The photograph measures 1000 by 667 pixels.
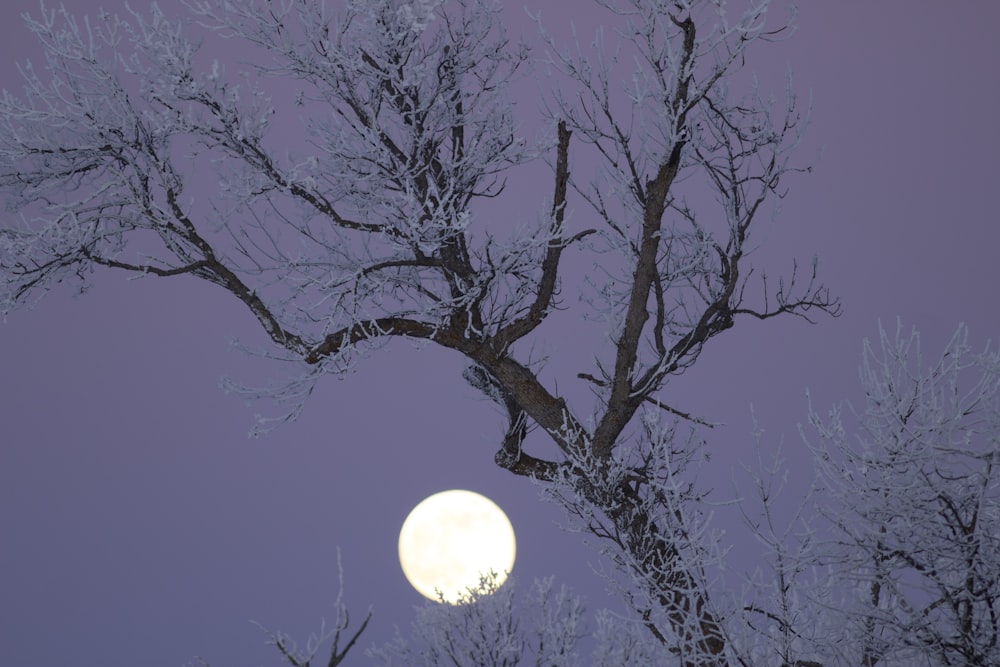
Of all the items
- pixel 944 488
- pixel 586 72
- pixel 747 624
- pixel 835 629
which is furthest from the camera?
pixel 586 72

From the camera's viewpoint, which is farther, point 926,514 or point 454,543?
point 454,543

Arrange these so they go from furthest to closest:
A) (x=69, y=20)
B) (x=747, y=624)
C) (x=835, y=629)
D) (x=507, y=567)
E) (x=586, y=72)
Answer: (x=507, y=567), (x=586, y=72), (x=69, y=20), (x=747, y=624), (x=835, y=629)

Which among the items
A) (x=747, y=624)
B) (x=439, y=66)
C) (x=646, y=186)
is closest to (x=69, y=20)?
(x=439, y=66)

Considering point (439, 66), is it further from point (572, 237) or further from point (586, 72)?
point (572, 237)

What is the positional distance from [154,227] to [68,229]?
25.1 inches

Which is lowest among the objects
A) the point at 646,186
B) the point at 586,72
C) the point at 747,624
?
the point at 747,624

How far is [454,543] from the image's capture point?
40.1 feet

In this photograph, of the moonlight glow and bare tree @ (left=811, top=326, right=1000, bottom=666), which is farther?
the moonlight glow

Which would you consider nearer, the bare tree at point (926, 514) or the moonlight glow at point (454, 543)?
the bare tree at point (926, 514)

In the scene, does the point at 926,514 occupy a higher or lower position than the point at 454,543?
lower

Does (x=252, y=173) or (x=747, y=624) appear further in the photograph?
(x=252, y=173)

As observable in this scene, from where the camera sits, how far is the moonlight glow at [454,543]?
35.7 feet

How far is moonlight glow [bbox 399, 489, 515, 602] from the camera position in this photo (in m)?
10.9

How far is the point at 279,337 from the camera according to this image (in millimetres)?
8141
